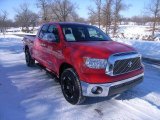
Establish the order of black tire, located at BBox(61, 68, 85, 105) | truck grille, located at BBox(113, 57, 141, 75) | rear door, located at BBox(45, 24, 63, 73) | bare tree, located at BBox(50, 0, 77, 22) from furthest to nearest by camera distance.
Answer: bare tree, located at BBox(50, 0, 77, 22)
rear door, located at BBox(45, 24, 63, 73)
black tire, located at BBox(61, 68, 85, 105)
truck grille, located at BBox(113, 57, 141, 75)

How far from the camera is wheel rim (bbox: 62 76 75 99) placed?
4.78 m

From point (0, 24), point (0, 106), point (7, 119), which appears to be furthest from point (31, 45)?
point (0, 24)

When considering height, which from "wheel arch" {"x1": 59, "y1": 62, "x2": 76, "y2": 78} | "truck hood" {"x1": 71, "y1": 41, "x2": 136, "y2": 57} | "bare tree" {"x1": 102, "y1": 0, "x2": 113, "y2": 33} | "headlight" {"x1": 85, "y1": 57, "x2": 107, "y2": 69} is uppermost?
"bare tree" {"x1": 102, "y1": 0, "x2": 113, "y2": 33}

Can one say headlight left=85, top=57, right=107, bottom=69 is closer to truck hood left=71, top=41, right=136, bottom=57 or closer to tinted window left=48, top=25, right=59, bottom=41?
truck hood left=71, top=41, right=136, bottom=57

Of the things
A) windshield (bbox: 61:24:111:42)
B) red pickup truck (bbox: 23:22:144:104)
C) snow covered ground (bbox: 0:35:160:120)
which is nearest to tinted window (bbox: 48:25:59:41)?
red pickup truck (bbox: 23:22:144:104)

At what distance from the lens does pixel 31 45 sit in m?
8.03

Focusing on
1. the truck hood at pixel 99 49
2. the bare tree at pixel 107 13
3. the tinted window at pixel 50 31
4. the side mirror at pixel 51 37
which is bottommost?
the truck hood at pixel 99 49

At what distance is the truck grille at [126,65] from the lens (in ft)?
14.4

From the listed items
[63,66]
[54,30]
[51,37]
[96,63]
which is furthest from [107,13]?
[96,63]

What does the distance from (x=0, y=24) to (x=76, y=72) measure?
39.9m

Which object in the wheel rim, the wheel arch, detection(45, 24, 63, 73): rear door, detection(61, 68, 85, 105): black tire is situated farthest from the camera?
detection(45, 24, 63, 73): rear door

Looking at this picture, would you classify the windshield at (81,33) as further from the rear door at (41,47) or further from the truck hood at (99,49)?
the rear door at (41,47)

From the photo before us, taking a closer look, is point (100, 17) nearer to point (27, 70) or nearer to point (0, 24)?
point (0, 24)

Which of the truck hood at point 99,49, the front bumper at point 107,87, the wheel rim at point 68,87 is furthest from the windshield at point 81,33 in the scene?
the front bumper at point 107,87
